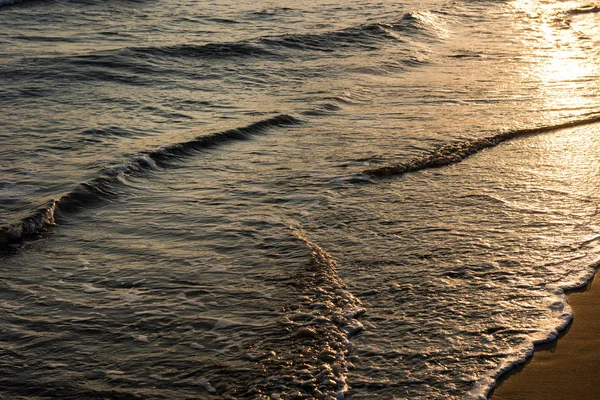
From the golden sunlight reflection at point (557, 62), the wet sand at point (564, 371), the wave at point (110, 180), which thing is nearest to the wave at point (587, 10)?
the golden sunlight reflection at point (557, 62)

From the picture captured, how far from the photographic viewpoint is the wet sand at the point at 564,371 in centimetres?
352

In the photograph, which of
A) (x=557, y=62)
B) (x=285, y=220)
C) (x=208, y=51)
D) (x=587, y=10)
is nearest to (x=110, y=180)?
(x=285, y=220)

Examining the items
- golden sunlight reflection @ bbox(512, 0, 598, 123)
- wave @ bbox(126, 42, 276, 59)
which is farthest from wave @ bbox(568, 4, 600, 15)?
wave @ bbox(126, 42, 276, 59)

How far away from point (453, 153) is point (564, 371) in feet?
12.1

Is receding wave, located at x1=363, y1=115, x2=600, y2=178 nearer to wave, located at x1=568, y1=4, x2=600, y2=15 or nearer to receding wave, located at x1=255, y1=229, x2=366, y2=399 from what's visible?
receding wave, located at x1=255, y1=229, x2=366, y2=399

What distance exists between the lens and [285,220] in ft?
18.4

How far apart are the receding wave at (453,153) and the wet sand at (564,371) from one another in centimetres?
274

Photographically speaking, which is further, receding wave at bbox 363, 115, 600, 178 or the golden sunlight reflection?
the golden sunlight reflection

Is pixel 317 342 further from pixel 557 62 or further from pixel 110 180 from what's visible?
pixel 557 62

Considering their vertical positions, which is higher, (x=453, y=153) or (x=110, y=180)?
(x=453, y=153)

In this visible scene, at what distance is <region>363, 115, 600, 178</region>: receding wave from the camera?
21.9 ft

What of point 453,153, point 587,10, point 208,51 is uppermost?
point 587,10

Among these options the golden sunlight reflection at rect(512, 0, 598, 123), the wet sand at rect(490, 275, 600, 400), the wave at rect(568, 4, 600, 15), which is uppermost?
the wave at rect(568, 4, 600, 15)

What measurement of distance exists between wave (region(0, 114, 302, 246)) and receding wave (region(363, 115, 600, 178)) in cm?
194
